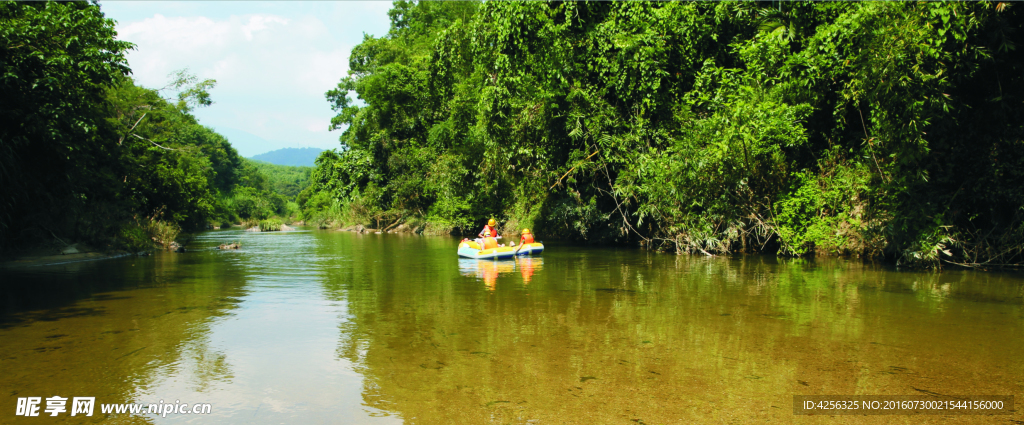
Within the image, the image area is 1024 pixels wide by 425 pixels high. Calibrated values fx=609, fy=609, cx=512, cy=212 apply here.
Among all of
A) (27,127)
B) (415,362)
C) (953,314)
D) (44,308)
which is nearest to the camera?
(415,362)

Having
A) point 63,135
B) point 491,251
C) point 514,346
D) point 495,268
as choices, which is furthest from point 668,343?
point 63,135

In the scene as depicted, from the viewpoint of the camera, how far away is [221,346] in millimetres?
6438

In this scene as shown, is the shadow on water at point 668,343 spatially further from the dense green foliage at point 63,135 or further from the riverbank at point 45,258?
the riverbank at point 45,258

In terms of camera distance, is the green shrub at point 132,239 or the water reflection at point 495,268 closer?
the water reflection at point 495,268

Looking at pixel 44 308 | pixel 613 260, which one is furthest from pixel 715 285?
pixel 44 308

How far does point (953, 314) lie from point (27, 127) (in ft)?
56.1

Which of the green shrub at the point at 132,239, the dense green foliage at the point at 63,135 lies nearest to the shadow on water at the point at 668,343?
the dense green foliage at the point at 63,135

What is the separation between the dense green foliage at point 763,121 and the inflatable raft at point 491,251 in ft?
11.1

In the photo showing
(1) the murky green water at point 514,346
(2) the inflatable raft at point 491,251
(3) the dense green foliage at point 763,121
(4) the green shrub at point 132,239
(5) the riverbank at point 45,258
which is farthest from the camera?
(4) the green shrub at point 132,239

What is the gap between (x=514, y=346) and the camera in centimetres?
622

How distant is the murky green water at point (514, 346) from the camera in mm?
4578

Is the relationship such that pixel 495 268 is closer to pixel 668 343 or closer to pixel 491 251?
pixel 491 251

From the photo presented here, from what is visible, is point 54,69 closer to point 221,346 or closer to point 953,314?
point 221,346

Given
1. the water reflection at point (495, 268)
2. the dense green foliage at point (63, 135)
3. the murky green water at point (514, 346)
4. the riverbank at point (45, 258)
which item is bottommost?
the murky green water at point (514, 346)
